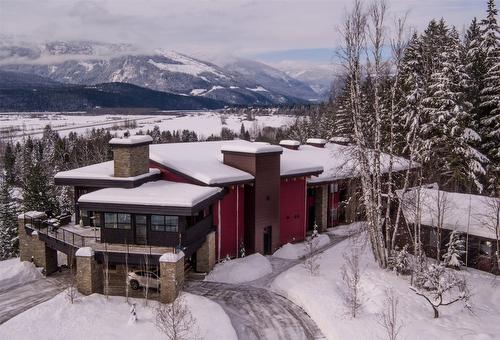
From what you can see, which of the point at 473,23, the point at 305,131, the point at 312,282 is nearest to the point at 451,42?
the point at 473,23

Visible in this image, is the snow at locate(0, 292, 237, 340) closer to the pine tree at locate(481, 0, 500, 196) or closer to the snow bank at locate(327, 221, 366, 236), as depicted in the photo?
the snow bank at locate(327, 221, 366, 236)

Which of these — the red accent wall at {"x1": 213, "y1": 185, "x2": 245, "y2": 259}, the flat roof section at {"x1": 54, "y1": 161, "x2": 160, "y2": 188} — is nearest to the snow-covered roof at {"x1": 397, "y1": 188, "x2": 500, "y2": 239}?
the red accent wall at {"x1": 213, "y1": 185, "x2": 245, "y2": 259}

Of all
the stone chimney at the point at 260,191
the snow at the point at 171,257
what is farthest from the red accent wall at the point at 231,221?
the snow at the point at 171,257

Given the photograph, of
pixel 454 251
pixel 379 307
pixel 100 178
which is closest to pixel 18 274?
pixel 100 178

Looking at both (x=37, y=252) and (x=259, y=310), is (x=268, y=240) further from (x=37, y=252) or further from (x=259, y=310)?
(x=37, y=252)

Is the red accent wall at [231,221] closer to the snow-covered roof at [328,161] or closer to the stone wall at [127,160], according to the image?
the stone wall at [127,160]

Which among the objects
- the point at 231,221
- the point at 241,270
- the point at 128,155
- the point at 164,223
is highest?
the point at 128,155
